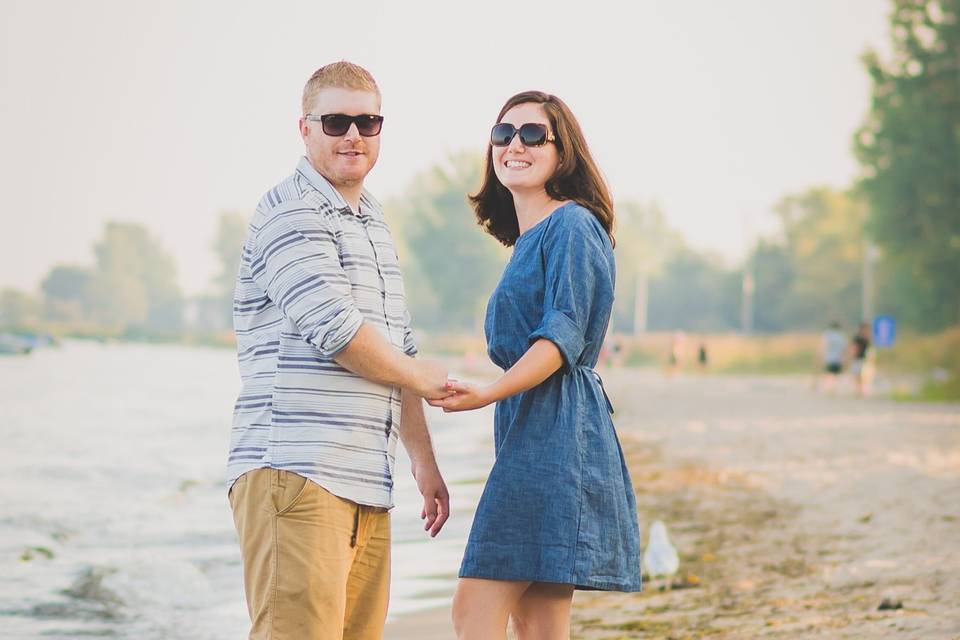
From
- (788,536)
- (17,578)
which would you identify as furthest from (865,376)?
(17,578)

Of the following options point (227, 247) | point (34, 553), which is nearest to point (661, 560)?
point (34, 553)

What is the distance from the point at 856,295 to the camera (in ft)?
234

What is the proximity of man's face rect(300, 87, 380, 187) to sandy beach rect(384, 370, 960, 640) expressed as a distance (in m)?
3.19

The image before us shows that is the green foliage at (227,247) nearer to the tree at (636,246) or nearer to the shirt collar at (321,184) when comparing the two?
the shirt collar at (321,184)

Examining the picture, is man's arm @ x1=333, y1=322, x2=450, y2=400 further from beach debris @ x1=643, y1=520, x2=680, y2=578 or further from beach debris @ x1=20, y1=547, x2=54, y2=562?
beach debris @ x1=20, y1=547, x2=54, y2=562

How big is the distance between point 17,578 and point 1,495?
8.13 meters

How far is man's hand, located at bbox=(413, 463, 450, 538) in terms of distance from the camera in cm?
371

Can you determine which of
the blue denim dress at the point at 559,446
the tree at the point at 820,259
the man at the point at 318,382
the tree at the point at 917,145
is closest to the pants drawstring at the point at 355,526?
the man at the point at 318,382

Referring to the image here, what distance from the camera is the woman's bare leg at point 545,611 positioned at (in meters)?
3.43

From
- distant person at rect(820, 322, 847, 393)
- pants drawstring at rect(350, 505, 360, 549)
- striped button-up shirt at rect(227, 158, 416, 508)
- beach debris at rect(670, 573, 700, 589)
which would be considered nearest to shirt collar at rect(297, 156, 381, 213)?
striped button-up shirt at rect(227, 158, 416, 508)

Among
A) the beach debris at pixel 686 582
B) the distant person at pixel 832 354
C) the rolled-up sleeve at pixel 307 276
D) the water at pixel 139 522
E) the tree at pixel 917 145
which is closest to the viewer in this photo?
the rolled-up sleeve at pixel 307 276

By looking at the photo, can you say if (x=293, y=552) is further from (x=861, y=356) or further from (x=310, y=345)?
(x=861, y=356)

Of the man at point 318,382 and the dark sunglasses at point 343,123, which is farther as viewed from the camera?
the dark sunglasses at point 343,123

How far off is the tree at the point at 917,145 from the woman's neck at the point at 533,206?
1438 inches
